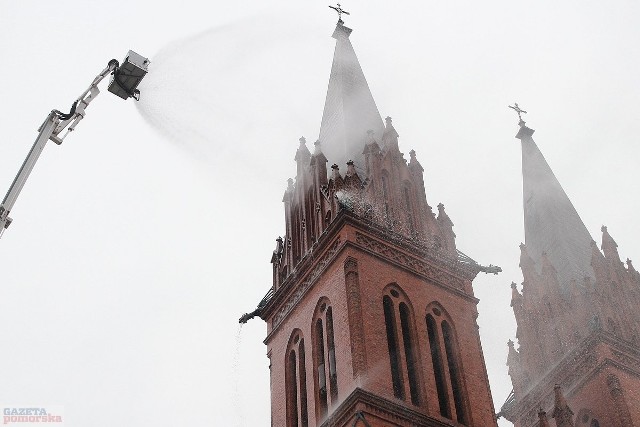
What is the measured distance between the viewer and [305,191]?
37469 mm

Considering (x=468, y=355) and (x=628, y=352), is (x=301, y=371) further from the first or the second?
(x=628, y=352)

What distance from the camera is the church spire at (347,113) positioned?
38.0 m

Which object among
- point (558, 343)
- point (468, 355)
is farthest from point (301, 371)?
point (558, 343)

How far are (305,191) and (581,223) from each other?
1623cm

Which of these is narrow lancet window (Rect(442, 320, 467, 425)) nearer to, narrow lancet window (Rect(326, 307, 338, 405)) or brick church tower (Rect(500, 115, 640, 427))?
narrow lancet window (Rect(326, 307, 338, 405))

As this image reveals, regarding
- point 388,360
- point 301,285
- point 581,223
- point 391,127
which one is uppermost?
point 581,223

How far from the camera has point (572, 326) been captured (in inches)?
1646

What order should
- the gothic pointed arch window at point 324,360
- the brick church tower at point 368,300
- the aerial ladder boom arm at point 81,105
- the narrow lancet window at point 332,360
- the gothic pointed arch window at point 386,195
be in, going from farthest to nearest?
the gothic pointed arch window at point 386,195 < the gothic pointed arch window at point 324,360 < the narrow lancet window at point 332,360 < the brick church tower at point 368,300 < the aerial ladder boom arm at point 81,105

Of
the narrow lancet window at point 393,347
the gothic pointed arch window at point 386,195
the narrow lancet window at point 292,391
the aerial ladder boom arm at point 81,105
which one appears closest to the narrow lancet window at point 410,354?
the narrow lancet window at point 393,347

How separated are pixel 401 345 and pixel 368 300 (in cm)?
171

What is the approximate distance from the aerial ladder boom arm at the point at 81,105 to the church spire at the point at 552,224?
91.5 feet

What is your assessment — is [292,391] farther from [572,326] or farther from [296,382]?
[572,326]

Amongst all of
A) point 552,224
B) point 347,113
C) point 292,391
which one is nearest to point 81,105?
point 292,391

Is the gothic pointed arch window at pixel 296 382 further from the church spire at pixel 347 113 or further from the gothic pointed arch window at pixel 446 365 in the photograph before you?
the church spire at pixel 347 113
